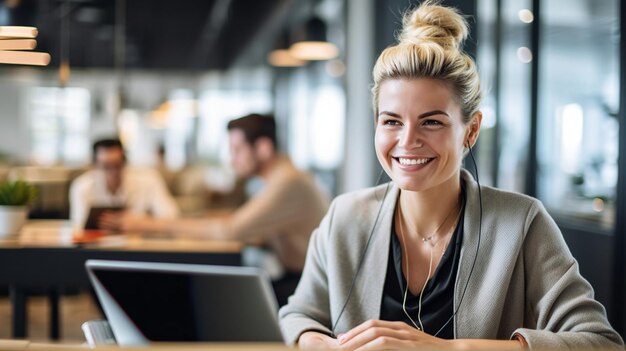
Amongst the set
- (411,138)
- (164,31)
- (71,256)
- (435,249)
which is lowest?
(71,256)

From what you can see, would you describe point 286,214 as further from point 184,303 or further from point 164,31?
point 164,31

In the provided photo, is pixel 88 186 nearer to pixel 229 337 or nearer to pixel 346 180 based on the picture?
pixel 346 180

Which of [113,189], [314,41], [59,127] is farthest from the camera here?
[59,127]

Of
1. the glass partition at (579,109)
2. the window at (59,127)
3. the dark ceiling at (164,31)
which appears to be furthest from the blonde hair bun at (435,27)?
the dark ceiling at (164,31)

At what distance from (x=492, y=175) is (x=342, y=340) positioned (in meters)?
3.72

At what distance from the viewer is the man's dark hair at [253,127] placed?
4.56 metres

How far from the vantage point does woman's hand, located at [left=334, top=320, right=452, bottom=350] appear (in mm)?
1495

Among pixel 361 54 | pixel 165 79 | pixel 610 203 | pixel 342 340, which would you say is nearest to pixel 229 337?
pixel 342 340

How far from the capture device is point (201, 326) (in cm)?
175

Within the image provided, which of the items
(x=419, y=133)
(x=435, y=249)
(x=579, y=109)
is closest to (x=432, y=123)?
(x=419, y=133)

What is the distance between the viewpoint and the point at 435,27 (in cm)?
174

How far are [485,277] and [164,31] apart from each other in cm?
976

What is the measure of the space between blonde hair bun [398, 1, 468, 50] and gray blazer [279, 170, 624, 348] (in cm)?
32

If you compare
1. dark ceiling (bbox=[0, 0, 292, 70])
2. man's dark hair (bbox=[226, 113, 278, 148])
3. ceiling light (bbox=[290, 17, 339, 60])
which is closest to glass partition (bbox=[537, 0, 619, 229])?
man's dark hair (bbox=[226, 113, 278, 148])
